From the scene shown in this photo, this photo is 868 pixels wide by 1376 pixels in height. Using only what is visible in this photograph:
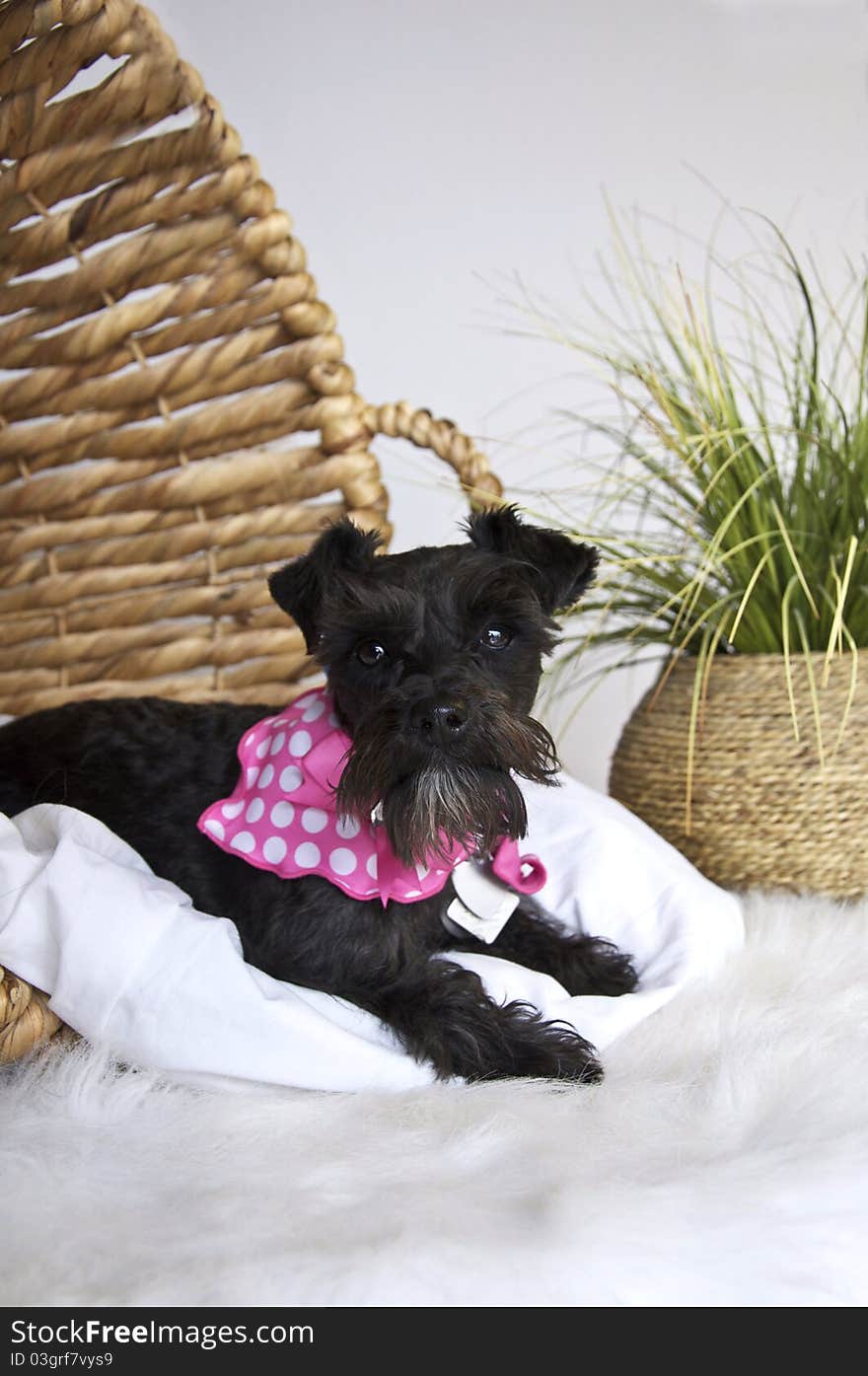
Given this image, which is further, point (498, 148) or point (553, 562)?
point (498, 148)

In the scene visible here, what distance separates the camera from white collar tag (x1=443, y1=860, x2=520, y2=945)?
2.22 m

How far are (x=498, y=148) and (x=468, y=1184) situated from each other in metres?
4.11

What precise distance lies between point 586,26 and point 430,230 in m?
0.94

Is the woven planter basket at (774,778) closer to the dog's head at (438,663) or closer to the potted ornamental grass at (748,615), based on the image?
the potted ornamental grass at (748,615)

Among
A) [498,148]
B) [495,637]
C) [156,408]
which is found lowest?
[495,637]

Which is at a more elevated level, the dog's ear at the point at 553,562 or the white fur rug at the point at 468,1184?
the dog's ear at the point at 553,562

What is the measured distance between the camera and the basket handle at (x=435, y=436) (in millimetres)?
3184

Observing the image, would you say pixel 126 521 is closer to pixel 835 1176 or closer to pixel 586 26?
pixel 835 1176

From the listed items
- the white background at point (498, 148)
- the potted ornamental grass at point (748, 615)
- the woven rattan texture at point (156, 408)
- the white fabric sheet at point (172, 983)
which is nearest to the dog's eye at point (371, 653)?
the white fabric sheet at point (172, 983)

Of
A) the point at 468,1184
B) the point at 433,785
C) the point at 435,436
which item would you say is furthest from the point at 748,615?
the point at 468,1184

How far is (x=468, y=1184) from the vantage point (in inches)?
53.8

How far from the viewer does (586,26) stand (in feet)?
14.5

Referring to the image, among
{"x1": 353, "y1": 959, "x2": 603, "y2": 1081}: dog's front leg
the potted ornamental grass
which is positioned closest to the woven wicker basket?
the potted ornamental grass

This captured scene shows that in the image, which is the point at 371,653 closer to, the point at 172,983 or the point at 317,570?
the point at 317,570
